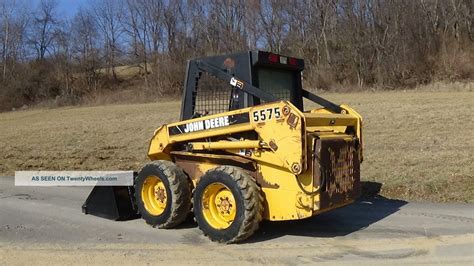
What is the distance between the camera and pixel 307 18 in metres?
54.0

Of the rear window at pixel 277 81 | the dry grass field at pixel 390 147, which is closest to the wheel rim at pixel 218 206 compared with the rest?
the rear window at pixel 277 81

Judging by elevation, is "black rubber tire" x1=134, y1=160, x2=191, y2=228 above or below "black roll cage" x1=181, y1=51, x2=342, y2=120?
below

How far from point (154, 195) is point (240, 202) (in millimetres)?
1667

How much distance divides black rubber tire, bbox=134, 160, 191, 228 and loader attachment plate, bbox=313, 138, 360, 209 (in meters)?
1.85

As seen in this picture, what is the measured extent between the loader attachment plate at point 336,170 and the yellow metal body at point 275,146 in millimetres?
72

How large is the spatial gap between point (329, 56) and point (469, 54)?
1135 cm

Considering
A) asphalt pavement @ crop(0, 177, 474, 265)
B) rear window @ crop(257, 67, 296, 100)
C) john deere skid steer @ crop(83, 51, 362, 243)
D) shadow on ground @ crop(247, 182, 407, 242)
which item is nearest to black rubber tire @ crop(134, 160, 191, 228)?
john deere skid steer @ crop(83, 51, 362, 243)

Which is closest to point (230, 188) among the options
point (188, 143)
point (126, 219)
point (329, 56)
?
point (188, 143)

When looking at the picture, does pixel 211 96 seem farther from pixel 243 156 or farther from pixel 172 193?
pixel 172 193

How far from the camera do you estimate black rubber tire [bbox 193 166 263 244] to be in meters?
6.57

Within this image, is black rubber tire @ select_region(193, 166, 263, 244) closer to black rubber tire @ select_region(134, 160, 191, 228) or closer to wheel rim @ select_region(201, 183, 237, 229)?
wheel rim @ select_region(201, 183, 237, 229)

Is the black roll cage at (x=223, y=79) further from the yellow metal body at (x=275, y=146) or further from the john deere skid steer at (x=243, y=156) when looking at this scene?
the yellow metal body at (x=275, y=146)

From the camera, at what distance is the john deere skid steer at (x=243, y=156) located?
6480 millimetres

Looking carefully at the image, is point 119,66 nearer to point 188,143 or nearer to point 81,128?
point 81,128
